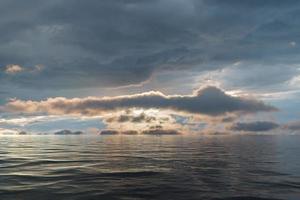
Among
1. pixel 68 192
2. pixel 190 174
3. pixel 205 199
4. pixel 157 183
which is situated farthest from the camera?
pixel 190 174

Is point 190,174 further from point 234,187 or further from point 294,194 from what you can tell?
point 294,194

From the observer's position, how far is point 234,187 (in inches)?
1106

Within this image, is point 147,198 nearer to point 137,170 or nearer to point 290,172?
point 137,170

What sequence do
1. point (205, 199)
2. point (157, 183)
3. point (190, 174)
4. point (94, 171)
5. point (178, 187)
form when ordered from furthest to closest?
point (94, 171), point (190, 174), point (157, 183), point (178, 187), point (205, 199)

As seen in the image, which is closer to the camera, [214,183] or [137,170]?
[214,183]

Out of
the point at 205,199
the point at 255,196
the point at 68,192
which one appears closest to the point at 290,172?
the point at 255,196

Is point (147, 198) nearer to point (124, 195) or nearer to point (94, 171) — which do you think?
point (124, 195)

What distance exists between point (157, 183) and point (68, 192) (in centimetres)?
840

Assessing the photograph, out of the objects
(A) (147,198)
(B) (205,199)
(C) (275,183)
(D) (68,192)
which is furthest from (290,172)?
(D) (68,192)

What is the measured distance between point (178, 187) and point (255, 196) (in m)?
6.51

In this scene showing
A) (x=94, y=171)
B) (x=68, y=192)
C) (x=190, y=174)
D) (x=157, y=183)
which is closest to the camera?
(x=68, y=192)

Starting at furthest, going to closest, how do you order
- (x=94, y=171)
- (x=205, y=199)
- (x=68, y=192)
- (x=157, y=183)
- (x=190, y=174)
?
(x=94, y=171)
(x=190, y=174)
(x=157, y=183)
(x=68, y=192)
(x=205, y=199)

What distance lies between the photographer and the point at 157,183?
97.6 ft

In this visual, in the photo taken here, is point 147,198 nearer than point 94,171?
Yes
